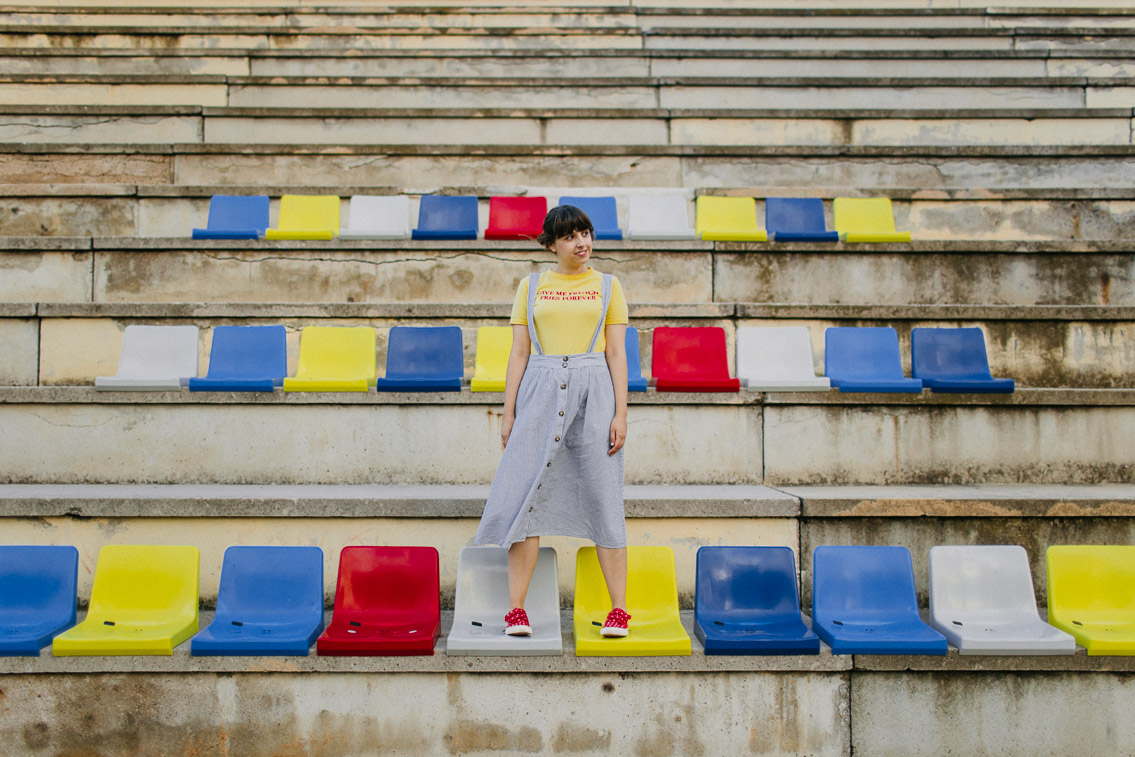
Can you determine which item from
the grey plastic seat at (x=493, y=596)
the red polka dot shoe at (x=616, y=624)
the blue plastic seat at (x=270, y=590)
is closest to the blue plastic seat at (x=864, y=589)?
the red polka dot shoe at (x=616, y=624)

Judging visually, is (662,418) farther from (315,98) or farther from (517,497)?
(315,98)

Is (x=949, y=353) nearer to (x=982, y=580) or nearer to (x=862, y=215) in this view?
(x=982, y=580)

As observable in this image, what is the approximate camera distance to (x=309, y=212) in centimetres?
527

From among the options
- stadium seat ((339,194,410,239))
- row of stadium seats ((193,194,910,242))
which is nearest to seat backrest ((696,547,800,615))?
row of stadium seats ((193,194,910,242))

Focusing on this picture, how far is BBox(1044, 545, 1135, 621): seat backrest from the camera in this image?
10.2ft

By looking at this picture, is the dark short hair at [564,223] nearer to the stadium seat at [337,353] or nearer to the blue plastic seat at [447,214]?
the stadium seat at [337,353]

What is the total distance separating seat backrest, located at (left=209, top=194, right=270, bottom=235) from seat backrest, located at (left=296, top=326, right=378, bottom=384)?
147 centimetres

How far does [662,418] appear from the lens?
3.71 meters

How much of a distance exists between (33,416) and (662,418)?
2.97 metres

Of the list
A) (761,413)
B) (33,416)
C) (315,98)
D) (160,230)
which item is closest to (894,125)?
(761,413)

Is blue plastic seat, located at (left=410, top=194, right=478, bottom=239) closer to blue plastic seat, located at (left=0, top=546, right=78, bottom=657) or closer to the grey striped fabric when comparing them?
the grey striped fabric

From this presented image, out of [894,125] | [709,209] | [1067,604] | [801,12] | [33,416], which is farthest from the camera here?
[801,12]

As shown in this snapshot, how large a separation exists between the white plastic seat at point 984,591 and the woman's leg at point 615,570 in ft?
4.05

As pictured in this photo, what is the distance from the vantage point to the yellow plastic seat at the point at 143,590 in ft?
9.75
